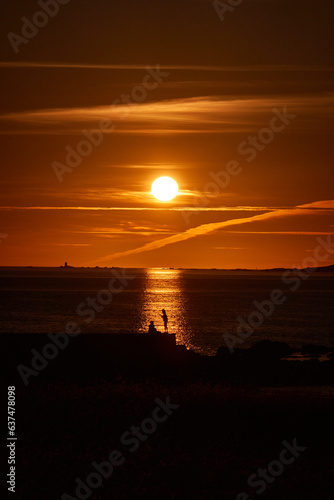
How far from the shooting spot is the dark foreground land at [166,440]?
12430 millimetres

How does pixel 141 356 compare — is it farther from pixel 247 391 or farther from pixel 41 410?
pixel 41 410

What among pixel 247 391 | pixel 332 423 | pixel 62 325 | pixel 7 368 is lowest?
pixel 332 423

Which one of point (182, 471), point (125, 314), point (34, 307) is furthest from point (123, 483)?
point (34, 307)

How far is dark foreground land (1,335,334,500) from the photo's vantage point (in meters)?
12.4

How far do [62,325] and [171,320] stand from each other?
59.3ft

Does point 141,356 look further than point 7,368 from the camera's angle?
Yes

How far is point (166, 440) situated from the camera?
14930mm

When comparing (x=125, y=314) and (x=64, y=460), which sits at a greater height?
(x=125, y=314)

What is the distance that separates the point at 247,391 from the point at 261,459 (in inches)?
241

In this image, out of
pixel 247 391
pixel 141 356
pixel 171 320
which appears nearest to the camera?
pixel 247 391

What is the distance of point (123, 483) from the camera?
12.5 metres

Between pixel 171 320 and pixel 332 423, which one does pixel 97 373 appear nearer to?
pixel 332 423

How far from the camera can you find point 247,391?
2014 cm

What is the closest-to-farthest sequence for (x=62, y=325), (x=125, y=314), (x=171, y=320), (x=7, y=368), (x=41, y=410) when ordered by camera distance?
(x=41, y=410) < (x=7, y=368) < (x=62, y=325) < (x=171, y=320) < (x=125, y=314)
